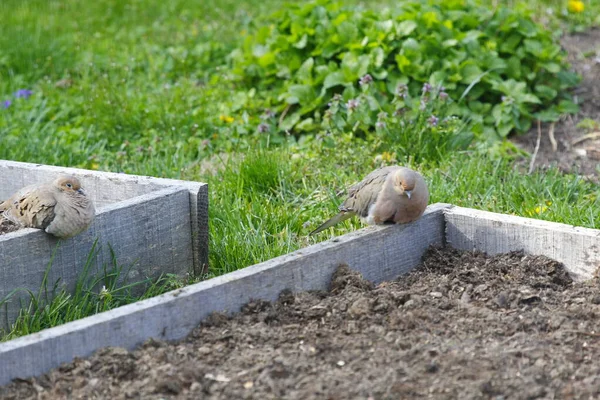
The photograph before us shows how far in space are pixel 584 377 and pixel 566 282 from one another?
912 mm

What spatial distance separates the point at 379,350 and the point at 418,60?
12.0 ft

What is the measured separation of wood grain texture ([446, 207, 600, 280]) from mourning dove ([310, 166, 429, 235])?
221 millimetres

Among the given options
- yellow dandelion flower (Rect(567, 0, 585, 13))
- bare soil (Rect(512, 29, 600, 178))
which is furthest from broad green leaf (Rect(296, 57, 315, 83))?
yellow dandelion flower (Rect(567, 0, 585, 13))

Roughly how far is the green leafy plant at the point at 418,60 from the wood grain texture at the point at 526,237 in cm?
225

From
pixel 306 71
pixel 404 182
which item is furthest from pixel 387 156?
pixel 404 182

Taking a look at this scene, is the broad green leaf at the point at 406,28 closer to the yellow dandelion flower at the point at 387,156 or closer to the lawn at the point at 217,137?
the lawn at the point at 217,137

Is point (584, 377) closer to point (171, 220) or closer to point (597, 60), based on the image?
point (171, 220)

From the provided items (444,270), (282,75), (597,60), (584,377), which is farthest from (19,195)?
(597,60)

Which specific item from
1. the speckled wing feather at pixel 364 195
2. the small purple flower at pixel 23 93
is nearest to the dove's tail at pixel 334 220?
the speckled wing feather at pixel 364 195

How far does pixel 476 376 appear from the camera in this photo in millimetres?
2688

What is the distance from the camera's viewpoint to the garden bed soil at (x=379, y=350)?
264 cm

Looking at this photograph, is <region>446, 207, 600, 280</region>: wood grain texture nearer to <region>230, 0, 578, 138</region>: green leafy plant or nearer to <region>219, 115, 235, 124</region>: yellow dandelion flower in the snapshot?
<region>230, 0, 578, 138</region>: green leafy plant

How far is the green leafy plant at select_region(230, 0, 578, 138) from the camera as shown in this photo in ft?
20.3

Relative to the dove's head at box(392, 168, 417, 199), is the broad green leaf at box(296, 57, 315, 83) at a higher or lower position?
higher
